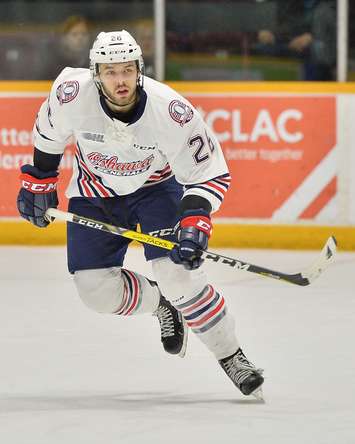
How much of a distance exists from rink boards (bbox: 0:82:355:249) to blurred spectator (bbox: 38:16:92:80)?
0.57 metres

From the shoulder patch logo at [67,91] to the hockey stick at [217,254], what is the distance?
354 millimetres

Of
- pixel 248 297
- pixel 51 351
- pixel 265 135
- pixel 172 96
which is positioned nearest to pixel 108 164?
pixel 172 96

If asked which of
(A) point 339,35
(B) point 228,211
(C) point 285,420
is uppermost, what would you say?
(A) point 339,35

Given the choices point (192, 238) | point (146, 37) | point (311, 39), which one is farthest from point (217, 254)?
point (146, 37)

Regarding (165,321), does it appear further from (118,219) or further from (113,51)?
(113,51)

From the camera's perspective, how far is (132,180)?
12.7 ft

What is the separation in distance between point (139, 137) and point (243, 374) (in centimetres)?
72

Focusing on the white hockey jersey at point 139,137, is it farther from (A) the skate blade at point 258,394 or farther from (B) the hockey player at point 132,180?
(A) the skate blade at point 258,394

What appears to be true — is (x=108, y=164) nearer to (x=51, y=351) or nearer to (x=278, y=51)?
(x=51, y=351)

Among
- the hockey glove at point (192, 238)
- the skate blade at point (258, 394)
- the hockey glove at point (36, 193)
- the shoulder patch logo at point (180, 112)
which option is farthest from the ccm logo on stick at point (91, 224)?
the skate blade at point (258, 394)

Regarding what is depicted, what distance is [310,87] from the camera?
6730mm

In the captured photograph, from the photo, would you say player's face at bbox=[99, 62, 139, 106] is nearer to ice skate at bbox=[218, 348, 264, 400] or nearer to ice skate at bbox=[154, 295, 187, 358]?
ice skate at bbox=[218, 348, 264, 400]

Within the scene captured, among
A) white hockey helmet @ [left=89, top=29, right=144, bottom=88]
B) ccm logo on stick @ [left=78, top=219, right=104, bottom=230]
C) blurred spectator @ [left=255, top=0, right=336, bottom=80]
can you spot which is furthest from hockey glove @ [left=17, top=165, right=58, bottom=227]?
blurred spectator @ [left=255, top=0, right=336, bottom=80]

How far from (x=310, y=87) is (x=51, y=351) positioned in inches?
112
